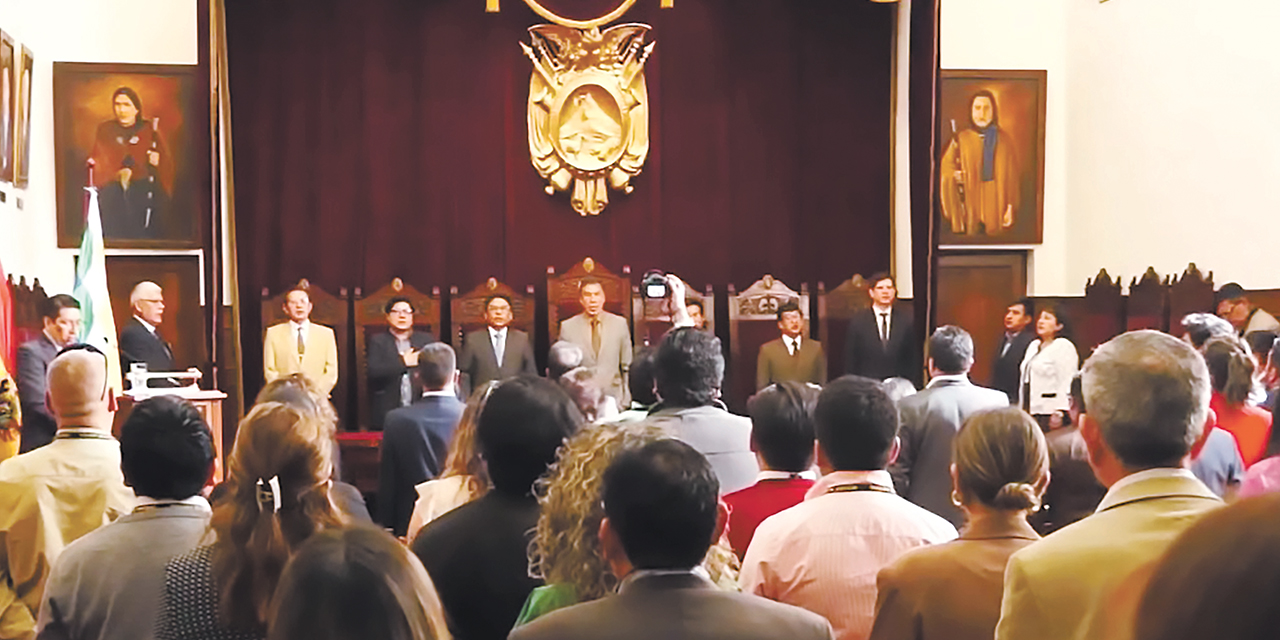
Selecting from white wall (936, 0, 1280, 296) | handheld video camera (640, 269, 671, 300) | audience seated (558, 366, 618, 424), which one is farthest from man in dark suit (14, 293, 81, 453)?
white wall (936, 0, 1280, 296)

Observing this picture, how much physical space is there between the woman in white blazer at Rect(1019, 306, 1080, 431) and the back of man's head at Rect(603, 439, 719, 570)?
7639 millimetres

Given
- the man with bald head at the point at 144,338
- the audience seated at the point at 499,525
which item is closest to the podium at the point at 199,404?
the man with bald head at the point at 144,338

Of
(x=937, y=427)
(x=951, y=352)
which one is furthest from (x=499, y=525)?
(x=951, y=352)

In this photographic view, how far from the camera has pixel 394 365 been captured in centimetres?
964

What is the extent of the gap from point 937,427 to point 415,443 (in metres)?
1.93

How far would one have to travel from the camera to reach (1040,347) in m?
9.59

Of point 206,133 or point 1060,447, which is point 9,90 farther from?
point 1060,447

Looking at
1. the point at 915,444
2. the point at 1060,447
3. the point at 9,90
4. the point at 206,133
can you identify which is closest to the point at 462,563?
the point at 1060,447

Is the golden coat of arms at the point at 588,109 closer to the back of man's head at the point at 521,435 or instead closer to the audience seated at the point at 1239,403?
the audience seated at the point at 1239,403

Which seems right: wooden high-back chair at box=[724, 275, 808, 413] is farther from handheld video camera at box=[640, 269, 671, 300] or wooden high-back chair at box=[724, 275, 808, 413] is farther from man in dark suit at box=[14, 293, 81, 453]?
man in dark suit at box=[14, 293, 81, 453]

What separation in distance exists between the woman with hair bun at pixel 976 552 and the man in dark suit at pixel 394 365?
7373 millimetres

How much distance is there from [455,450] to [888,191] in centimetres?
898

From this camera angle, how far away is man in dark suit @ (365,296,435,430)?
961 cm

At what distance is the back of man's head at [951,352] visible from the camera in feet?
16.7
